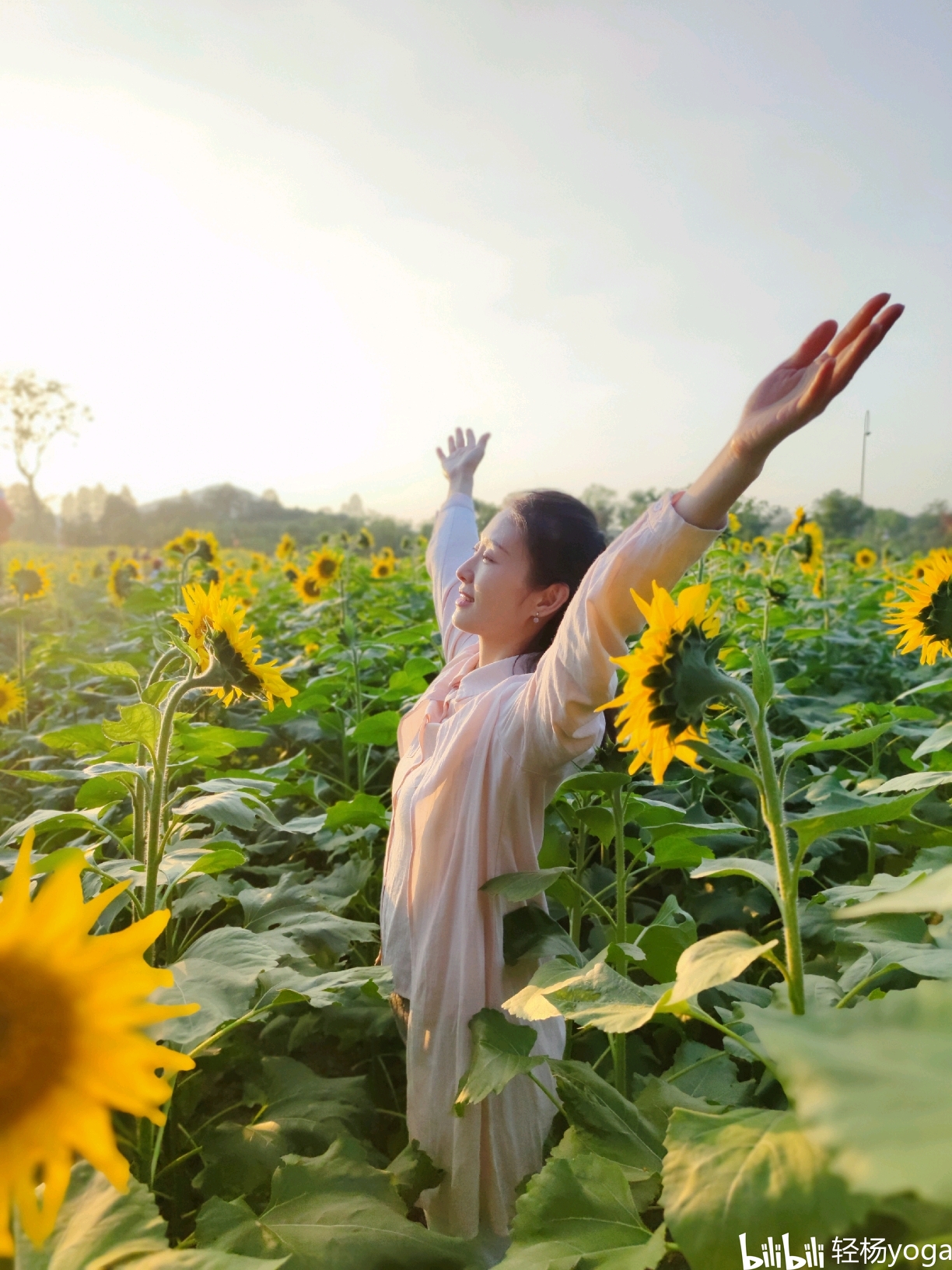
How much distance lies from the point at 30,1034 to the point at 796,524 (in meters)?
5.03

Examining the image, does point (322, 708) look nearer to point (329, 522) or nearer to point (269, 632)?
point (269, 632)

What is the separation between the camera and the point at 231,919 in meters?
2.03

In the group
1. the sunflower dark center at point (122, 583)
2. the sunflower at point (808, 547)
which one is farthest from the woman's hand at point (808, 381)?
the sunflower dark center at point (122, 583)

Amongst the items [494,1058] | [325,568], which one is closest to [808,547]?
[325,568]

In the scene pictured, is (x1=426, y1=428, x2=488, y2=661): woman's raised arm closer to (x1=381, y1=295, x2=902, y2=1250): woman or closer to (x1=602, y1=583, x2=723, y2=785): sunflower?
(x1=381, y1=295, x2=902, y2=1250): woman

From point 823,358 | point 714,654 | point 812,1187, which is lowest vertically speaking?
point 812,1187

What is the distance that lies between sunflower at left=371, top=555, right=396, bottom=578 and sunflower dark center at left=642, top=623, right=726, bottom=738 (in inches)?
218

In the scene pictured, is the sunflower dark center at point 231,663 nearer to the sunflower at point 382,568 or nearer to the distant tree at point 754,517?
A: the distant tree at point 754,517

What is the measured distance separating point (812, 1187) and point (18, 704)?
371 cm

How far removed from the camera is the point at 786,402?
0.95 metres

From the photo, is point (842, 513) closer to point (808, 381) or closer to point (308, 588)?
point (308, 588)

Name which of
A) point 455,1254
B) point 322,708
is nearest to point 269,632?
point 322,708

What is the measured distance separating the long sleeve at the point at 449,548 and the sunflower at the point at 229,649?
634 mm

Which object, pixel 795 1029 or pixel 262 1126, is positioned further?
pixel 262 1126
